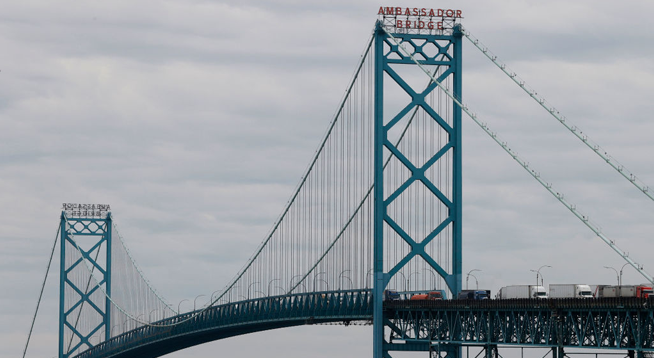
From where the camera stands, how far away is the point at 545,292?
95.8 metres

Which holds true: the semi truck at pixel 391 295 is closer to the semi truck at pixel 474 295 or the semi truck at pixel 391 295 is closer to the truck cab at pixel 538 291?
the semi truck at pixel 474 295

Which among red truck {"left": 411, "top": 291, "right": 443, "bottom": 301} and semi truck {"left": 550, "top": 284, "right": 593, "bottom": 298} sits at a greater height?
red truck {"left": 411, "top": 291, "right": 443, "bottom": 301}

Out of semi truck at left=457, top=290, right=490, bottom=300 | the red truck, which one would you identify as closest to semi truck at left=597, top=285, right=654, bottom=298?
semi truck at left=457, top=290, right=490, bottom=300

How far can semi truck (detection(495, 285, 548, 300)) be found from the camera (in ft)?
312

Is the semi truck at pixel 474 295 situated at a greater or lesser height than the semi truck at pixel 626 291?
greater

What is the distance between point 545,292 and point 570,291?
3418 mm

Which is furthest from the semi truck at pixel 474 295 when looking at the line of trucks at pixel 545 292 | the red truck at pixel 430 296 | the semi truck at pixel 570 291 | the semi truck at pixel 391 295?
the semi truck at pixel 391 295

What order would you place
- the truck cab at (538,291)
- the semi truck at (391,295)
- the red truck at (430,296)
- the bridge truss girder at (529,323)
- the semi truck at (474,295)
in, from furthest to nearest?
1. the semi truck at (391,295)
2. the red truck at (430,296)
3. the semi truck at (474,295)
4. the truck cab at (538,291)
5. the bridge truss girder at (529,323)

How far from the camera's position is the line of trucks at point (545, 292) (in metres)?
87.1

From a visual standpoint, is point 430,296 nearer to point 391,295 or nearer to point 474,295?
point 391,295

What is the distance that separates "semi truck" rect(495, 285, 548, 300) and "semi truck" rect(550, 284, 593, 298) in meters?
0.83

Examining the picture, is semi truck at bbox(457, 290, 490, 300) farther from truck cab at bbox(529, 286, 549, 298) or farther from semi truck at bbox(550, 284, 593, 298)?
semi truck at bbox(550, 284, 593, 298)

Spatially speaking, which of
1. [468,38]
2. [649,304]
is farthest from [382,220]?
[649,304]

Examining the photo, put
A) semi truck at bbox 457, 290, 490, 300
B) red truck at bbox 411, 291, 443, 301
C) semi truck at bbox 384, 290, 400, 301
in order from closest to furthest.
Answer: semi truck at bbox 457, 290, 490, 300, red truck at bbox 411, 291, 443, 301, semi truck at bbox 384, 290, 400, 301
